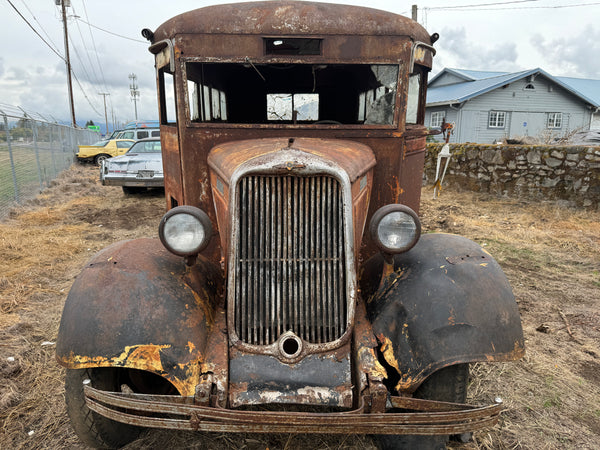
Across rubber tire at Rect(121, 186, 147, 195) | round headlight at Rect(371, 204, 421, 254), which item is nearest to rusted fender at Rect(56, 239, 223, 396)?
round headlight at Rect(371, 204, 421, 254)

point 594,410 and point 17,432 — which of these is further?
point 594,410

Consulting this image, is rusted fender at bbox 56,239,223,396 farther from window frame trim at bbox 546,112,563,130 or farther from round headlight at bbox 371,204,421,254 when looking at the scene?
window frame trim at bbox 546,112,563,130

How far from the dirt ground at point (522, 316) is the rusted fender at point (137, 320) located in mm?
824

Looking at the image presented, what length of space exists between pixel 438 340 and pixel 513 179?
9405 mm

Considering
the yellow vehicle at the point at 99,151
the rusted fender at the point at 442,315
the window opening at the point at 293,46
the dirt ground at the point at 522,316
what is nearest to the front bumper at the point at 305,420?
the rusted fender at the point at 442,315

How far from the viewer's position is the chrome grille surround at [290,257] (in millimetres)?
2219

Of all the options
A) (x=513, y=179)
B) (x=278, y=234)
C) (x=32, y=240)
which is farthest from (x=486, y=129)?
(x=278, y=234)

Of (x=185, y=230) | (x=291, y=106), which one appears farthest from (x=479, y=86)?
(x=185, y=230)

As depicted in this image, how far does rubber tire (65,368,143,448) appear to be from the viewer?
2.30 m

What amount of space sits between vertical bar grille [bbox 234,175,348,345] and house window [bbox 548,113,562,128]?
23863 millimetres

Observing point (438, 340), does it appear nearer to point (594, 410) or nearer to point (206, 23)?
point (594, 410)

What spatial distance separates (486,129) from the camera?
69.0 feet

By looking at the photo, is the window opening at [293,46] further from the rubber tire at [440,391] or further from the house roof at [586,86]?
the house roof at [586,86]

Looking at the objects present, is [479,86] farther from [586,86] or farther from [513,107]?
[586,86]
